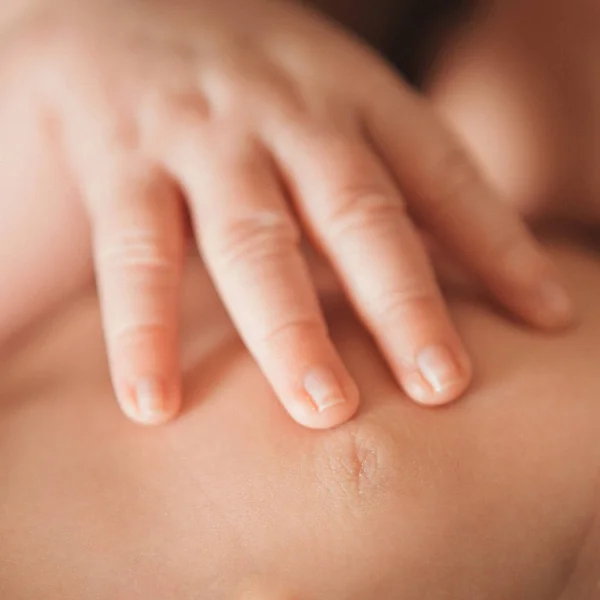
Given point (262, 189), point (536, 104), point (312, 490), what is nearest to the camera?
point (312, 490)

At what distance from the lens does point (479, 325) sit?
51 cm

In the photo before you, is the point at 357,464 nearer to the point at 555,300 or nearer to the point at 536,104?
the point at 555,300

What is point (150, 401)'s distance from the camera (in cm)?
44

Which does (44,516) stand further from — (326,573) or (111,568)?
(326,573)

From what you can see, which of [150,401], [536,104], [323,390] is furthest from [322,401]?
[536,104]

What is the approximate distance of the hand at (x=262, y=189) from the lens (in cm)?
46

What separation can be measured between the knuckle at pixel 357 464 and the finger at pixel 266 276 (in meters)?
0.01

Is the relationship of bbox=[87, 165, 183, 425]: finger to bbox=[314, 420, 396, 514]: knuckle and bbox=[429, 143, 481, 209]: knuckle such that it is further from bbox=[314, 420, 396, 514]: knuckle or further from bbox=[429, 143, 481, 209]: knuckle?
bbox=[429, 143, 481, 209]: knuckle

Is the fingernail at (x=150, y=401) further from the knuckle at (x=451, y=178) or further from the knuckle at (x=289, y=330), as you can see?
the knuckle at (x=451, y=178)

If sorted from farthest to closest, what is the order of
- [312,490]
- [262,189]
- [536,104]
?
[536,104], [262,189], [312,490]

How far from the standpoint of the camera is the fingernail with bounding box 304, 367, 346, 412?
43 centimetres

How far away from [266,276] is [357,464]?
0.14 m

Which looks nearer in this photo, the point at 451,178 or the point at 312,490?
the point at 312,490

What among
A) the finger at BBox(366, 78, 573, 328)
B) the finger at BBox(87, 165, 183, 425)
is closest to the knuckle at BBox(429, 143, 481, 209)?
the finger at BBox(366, 78, 573, 328)
